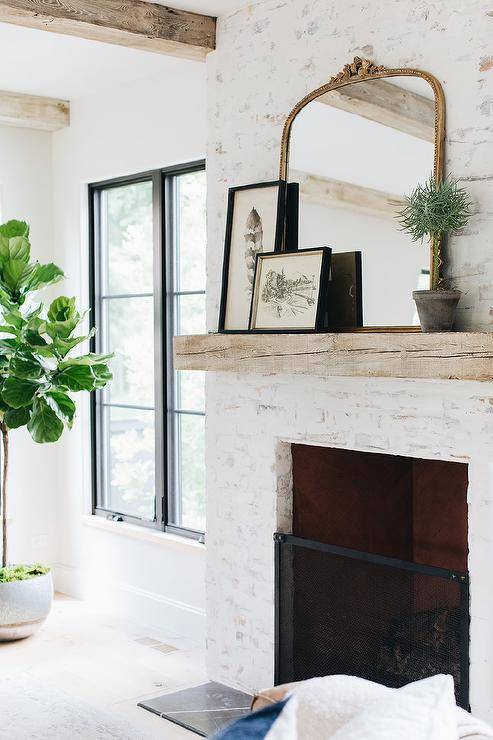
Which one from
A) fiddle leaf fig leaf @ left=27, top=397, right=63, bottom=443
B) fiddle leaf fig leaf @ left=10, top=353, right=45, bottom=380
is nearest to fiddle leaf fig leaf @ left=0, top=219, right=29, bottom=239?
fiddle leaf fig leaf @ left=10, top=353, right=45, bottom=380

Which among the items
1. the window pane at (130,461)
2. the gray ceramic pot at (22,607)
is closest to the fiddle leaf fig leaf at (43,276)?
the window pane at (130,461)

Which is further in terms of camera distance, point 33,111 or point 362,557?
point 33,111

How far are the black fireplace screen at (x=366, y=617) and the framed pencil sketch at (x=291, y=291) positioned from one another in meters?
0.81

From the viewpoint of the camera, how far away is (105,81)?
4.63 m

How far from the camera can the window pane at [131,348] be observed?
15.6 feet

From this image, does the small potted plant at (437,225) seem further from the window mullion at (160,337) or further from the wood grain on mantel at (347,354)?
the window mullion at (160,337)

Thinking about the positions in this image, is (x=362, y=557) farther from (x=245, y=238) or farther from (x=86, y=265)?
(x=86, y=265)

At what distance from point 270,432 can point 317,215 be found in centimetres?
84

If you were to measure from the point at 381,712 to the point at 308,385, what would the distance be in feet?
6.90

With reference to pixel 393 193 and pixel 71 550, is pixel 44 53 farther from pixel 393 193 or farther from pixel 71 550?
pixel 71 550

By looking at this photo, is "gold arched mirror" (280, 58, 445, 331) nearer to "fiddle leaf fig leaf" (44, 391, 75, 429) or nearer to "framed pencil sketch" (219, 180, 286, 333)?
"framed pencil sketch" (219, 180, 286, 333)

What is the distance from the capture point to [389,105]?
2967mm

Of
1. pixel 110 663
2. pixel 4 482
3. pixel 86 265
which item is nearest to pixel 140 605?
pixel 110 663

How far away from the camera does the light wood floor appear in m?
3.54
